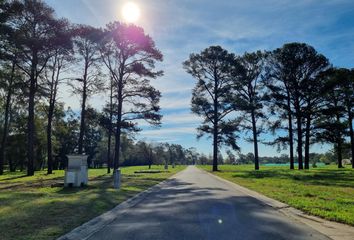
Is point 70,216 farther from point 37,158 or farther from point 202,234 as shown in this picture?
point 37,158

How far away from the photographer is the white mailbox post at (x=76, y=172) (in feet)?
59.0

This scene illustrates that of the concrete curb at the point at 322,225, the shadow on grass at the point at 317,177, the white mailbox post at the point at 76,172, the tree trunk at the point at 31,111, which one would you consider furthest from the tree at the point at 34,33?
the concrete curb at the point at 322,225

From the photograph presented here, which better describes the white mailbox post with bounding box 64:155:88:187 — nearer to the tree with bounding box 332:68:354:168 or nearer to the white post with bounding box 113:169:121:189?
the white post with bounding box 113:169:121:189

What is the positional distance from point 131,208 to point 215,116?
35997mm

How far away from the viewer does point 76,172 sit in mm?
18188

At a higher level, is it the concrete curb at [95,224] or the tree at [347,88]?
the tree at [347,88]

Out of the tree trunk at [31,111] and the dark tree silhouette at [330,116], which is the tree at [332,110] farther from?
the tree trunk at [31,111]

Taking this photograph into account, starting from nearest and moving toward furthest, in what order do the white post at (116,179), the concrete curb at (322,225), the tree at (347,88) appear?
the concrete curb at (322,225) < the white post at (116,179) < the tree at (347,88)

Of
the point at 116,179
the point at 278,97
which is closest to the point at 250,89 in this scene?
the point at 278,97

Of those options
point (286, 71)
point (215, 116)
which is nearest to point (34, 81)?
point (215, 116)

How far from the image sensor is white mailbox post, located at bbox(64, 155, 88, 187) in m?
18.0

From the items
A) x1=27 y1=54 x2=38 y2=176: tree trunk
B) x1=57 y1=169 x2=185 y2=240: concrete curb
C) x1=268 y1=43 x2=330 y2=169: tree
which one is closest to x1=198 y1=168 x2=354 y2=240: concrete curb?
x1=57 y1=169 x2=185 y2=240: concrete curb

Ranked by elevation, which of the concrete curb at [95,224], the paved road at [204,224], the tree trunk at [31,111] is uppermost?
the tree trunk at [31,111]

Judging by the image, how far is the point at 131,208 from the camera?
11.4 meters
